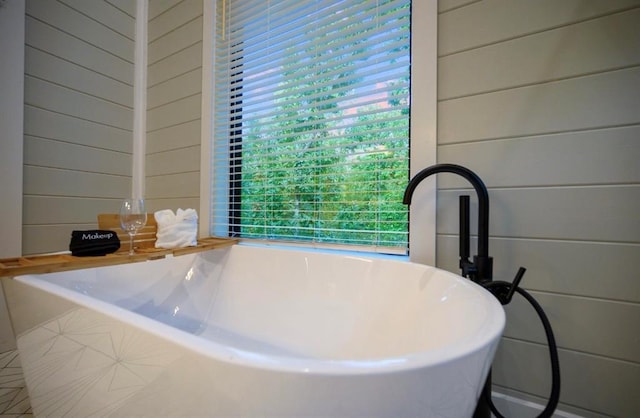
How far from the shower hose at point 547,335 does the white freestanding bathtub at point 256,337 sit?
5.3 inches

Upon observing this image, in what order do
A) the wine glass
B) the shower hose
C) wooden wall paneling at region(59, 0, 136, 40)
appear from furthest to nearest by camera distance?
wooden wall paneling at region(59, 0, 136, 40)
the wine glass
the shower hose

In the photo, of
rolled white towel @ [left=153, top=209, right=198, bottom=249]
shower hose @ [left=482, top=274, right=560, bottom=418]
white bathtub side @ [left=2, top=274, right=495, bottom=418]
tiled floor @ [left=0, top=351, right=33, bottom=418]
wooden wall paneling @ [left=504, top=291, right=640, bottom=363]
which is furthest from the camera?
rolled white towel @ [left=153, top=209, right=198, bottom=249]

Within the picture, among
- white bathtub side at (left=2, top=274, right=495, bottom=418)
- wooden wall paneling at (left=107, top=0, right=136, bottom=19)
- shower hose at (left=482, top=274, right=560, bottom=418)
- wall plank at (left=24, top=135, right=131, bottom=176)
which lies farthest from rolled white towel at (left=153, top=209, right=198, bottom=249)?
wooden wall paneling at (left=107, top=0, right=136, bottom=19)

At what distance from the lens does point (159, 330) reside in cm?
50

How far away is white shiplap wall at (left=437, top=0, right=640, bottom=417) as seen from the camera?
847mm

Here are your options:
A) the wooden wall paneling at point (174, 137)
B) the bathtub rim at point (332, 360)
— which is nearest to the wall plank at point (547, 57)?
the bathtub rim at point (332, 360)

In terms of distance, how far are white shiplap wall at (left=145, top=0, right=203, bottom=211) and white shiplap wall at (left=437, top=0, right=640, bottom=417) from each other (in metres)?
Result: 1.64

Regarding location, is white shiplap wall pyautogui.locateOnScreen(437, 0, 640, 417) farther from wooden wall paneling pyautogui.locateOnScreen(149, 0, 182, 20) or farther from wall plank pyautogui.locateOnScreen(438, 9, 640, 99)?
wooden wall paneling pyautogui.locateOnScreen(149, 0, 182, 20)

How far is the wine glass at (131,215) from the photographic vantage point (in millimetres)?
1249

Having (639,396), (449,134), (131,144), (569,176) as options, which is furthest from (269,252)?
(131,144)

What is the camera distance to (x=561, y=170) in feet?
3.04

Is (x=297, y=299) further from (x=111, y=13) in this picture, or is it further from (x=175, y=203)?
(x=111, y=13)

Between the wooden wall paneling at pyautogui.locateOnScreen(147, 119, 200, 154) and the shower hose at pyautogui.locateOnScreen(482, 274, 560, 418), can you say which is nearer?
the shower hose at pyautogui.locateOnScreen(482, 274, 560, 418)

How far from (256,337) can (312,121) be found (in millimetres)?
1185
